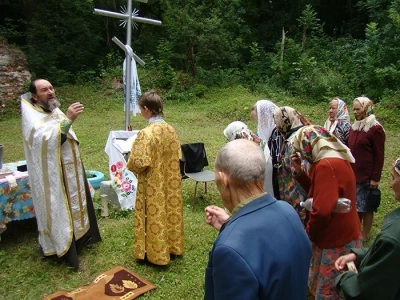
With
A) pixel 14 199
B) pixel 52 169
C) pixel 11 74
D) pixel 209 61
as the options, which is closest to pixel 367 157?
pixel 52 169

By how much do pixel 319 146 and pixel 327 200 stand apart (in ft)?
1.16

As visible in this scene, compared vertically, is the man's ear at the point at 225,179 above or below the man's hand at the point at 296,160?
above

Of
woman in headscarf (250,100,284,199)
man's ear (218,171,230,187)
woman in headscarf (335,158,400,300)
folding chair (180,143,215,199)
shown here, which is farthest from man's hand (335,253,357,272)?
folding chair (180,143,215,199)

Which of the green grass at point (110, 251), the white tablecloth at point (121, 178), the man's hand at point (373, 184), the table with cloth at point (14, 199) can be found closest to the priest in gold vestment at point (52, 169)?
the green grass at point (110, 251)

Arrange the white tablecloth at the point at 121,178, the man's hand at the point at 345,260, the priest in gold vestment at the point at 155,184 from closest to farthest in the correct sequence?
the man's hand at the point at 345,260 < the priest in gold vestment at the point at 155,184 < the white tablecloth at the point at 121,178

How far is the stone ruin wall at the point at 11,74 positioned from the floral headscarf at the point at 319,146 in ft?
36.4

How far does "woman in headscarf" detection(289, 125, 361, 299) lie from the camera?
7.29 feet

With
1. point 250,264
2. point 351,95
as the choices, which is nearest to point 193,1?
point 351,95

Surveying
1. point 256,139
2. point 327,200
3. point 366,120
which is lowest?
point 327,200

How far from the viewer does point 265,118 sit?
12.3 feet

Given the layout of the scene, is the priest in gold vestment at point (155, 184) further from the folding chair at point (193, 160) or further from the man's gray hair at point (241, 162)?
the man's gray hair at point (241, 162)

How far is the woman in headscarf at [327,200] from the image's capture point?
7.29ft

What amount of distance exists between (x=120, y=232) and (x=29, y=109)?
5.56 feet

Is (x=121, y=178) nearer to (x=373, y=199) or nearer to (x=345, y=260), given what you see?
(x=373, y=199)
